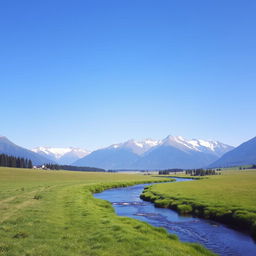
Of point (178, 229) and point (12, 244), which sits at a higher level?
point (12, 244)

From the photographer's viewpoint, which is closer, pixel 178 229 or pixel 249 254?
pixel 249 254

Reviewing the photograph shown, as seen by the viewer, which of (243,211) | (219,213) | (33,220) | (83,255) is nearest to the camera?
(83,255)

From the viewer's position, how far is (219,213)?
39.8 meters

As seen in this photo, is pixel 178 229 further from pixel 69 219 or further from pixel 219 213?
pixel 69 219

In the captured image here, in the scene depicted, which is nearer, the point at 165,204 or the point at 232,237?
the point at 232,237

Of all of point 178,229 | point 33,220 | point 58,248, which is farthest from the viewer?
point 178,229

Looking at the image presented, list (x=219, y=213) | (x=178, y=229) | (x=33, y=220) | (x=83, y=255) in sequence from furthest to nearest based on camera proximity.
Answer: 1. (x=219, y=213)
2. (x=178, y=229)
3. (x=33, y=220)
4. (x=83, y=255)

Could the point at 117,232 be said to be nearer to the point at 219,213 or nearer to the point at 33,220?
the point at 33,220

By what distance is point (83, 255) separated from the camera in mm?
17781

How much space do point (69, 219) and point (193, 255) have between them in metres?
15.2

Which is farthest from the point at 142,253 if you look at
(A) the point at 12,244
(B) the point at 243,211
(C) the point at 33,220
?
(B) the point at 243,211

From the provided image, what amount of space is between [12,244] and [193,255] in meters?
12.7

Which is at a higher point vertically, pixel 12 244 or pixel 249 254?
pixel 12 244

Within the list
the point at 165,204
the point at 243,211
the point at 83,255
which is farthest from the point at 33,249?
the point at 165,204
